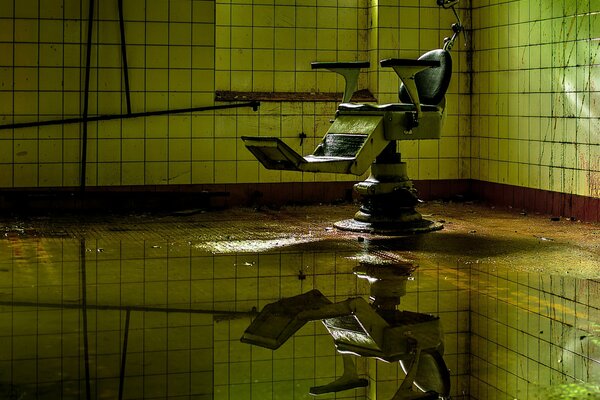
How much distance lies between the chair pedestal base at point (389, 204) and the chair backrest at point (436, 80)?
1.63ft

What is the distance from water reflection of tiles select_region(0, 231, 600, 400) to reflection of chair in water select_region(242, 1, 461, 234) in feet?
2.42

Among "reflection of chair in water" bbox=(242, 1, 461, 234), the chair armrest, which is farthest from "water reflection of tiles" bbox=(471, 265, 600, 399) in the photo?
the chair armrest

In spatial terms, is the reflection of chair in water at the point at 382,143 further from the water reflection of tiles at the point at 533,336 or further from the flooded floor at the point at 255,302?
the water reflection of tiles at the point at 533,336

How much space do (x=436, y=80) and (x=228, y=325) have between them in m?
3.37

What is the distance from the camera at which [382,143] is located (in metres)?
6.27

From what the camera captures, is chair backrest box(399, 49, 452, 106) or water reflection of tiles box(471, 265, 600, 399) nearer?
water reflection of tiles box(471, 265, 600, 399)

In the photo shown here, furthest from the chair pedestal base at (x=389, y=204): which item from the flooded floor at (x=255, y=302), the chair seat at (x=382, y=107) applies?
the chair seat at (x=382, y=107)

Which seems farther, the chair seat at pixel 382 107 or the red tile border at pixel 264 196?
the red tile border at pixel 264 196

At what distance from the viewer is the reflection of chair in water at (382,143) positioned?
6.04 metres

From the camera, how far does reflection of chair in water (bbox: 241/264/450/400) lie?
2.96 m

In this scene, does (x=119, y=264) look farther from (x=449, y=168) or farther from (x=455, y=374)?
(x=449, y=168)

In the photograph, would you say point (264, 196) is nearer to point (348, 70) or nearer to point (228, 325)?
point (348, 70)

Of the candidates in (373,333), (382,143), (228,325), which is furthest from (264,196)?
(373,333)

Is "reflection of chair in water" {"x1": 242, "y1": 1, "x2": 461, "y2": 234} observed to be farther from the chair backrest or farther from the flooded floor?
the flooded floor
